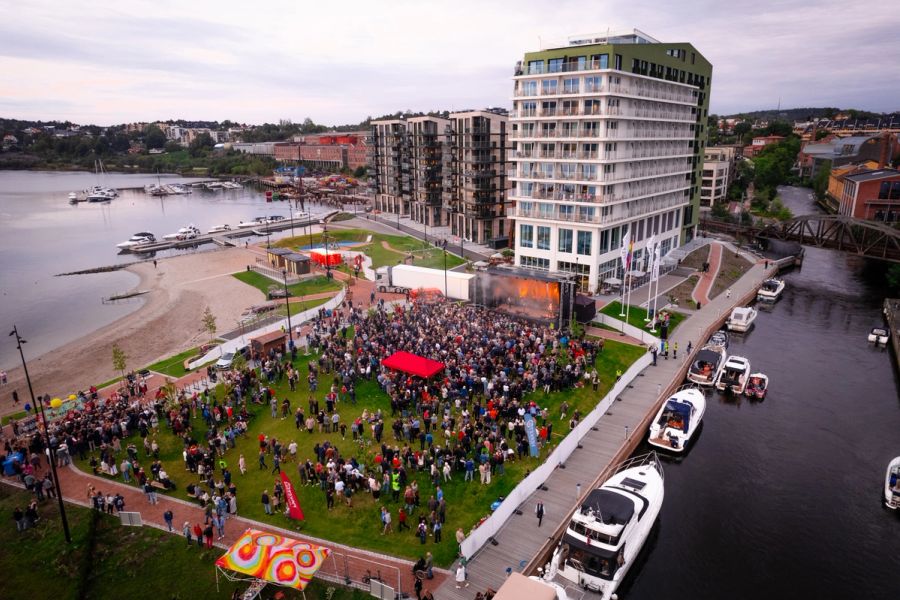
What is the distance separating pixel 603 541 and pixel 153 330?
4815cm

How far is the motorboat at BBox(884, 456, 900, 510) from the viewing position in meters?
25.6

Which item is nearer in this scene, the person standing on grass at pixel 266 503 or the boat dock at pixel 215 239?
the person standing on grass at pixel 266 503

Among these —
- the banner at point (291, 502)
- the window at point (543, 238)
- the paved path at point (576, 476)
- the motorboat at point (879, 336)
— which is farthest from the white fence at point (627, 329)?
the banner at point (291, 502)

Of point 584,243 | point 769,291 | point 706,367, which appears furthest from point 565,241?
point 769,291

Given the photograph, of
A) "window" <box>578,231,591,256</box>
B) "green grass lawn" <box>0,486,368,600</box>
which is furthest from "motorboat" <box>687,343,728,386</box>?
"green grass lawn" <box>0,486,368,600</box>

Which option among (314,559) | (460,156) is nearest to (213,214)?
(460,156)

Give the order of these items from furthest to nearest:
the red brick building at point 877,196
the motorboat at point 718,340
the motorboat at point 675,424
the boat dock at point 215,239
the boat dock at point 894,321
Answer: the boat dock at point 215,239, the red brick building at point 877,196, the motorboat at point 718,340, the boat dock at point 894,321, the motorboat at point 675,424

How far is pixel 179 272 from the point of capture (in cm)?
7775

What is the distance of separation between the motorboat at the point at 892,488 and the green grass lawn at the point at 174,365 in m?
41.3

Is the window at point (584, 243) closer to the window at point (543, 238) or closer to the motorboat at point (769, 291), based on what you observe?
the window at point (543, 238)

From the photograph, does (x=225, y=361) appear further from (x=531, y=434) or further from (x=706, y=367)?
(x=706, y=367)

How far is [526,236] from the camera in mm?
58844

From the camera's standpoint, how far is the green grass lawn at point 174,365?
3878 centimetres

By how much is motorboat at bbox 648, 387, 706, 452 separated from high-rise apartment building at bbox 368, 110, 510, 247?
48.4 metres
